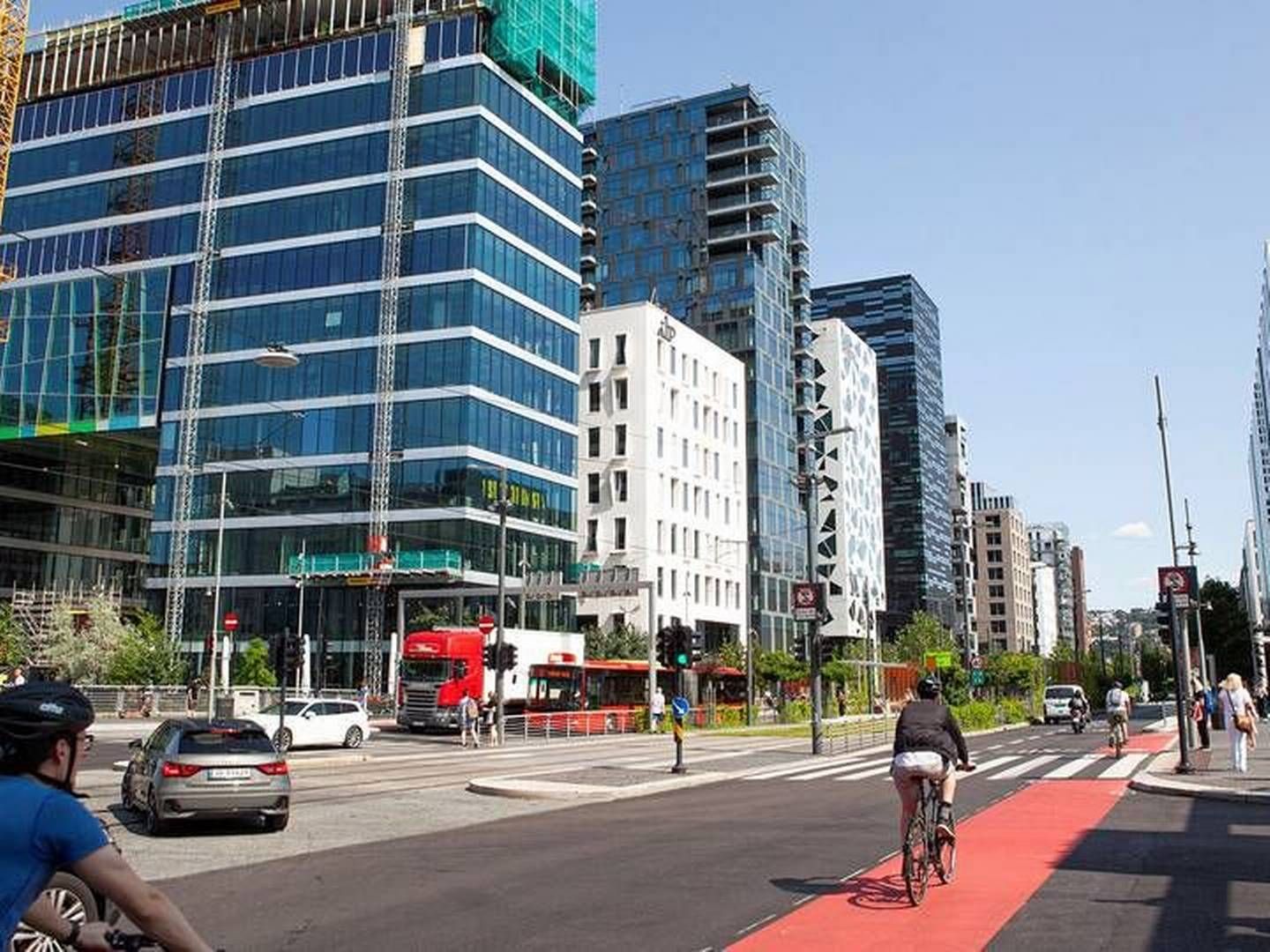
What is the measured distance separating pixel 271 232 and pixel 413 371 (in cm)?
1437

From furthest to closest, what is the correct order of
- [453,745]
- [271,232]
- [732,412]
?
[732,412] → [271,232] → [453,745]

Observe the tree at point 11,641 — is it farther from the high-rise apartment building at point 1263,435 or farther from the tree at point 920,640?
the high-rise apartment building at point 1263,435

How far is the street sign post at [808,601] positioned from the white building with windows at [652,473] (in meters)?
46.0

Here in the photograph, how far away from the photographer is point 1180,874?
1081 cm

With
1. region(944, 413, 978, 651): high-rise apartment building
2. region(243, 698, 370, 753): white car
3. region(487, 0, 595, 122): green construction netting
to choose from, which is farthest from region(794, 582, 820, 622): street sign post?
region(944, 413, 978, 651): high-rise apartment building

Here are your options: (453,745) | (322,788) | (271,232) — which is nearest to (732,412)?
(271,232)

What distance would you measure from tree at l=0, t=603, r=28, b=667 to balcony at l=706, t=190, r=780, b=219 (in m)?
69.0

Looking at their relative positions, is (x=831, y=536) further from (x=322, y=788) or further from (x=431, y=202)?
(x=322, y=788)

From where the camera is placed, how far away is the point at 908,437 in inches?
5930

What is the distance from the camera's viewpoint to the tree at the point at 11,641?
175 feet

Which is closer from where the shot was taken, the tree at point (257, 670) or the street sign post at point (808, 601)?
the street sign post at point (808, 601)

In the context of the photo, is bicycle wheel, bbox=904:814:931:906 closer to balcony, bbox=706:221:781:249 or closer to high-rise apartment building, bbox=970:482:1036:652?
balcony, bbox=706:221:781:249

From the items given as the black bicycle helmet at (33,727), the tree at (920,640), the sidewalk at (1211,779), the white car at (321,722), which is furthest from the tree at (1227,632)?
the black bicycle helmet at (33,727)

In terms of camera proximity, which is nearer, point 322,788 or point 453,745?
point 322,788
